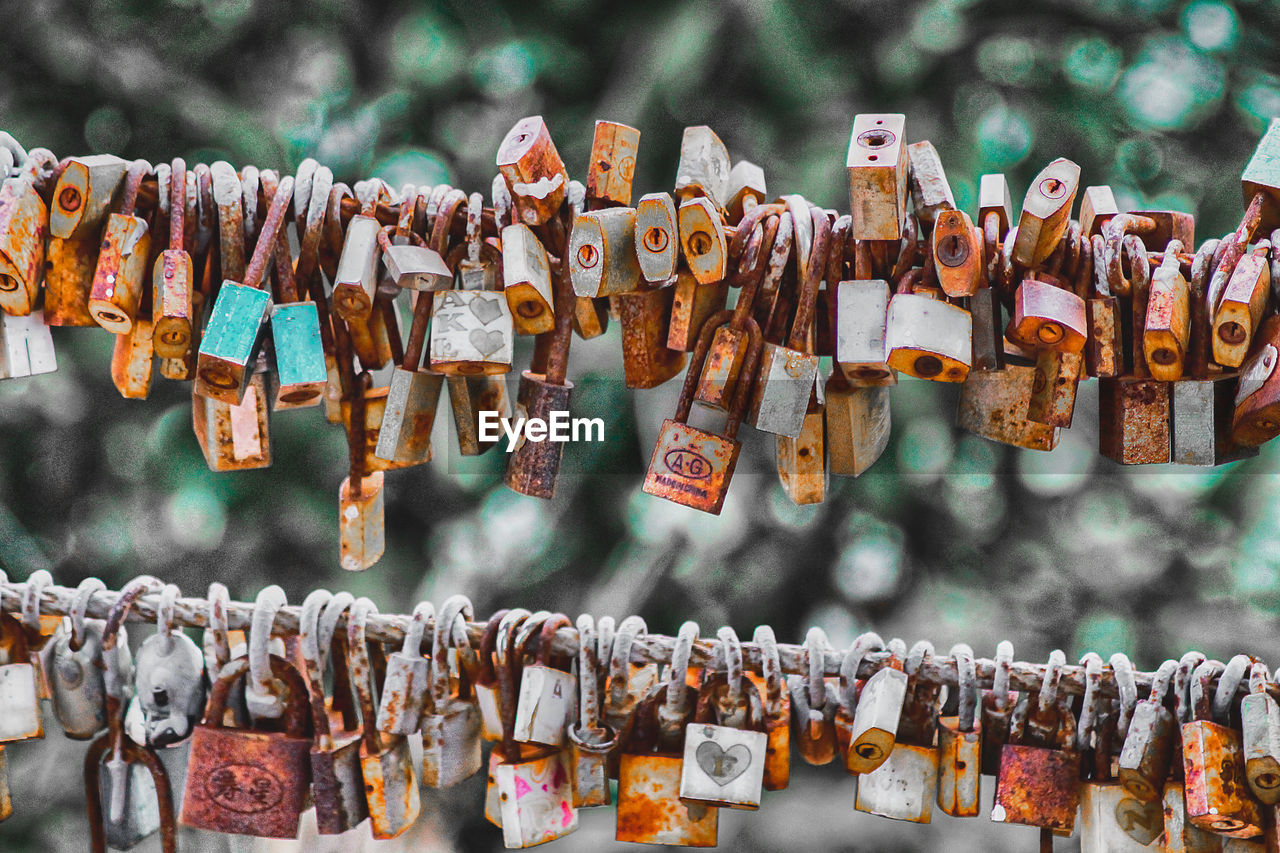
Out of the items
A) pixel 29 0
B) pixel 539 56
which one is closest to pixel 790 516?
pixel 539 56

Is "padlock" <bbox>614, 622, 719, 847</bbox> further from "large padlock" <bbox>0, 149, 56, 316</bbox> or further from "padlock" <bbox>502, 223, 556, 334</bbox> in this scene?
"large padlock" <bbox>0, 149, 56, 316</bbox>

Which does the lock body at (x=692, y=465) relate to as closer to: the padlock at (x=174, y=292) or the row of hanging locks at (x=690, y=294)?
the row of hanging locks at (x=690, y=294)

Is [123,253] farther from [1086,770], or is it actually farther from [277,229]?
[1086,770]

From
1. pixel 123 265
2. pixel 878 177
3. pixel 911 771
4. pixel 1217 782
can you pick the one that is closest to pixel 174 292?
pixel 123 265

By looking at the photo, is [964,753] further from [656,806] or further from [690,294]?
[690,294]

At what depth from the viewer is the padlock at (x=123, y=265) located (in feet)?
1.95

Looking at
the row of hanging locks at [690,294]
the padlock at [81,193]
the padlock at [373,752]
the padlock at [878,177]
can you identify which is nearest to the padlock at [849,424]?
the row of hanging locks at [690,294]

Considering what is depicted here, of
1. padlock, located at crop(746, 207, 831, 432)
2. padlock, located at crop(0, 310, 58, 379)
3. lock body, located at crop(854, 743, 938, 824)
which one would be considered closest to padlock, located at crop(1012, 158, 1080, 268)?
padlock, located at crop(746, 207, 831, 432)

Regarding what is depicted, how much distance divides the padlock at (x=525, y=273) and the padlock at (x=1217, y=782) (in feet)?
1.45

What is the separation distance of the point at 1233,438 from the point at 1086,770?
0.76 feet

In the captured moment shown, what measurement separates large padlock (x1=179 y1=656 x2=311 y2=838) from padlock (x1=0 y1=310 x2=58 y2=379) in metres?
0.23

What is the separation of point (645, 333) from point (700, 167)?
0.10 m

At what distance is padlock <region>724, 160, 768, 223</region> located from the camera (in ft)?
2.06

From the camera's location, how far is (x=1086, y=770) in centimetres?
67
